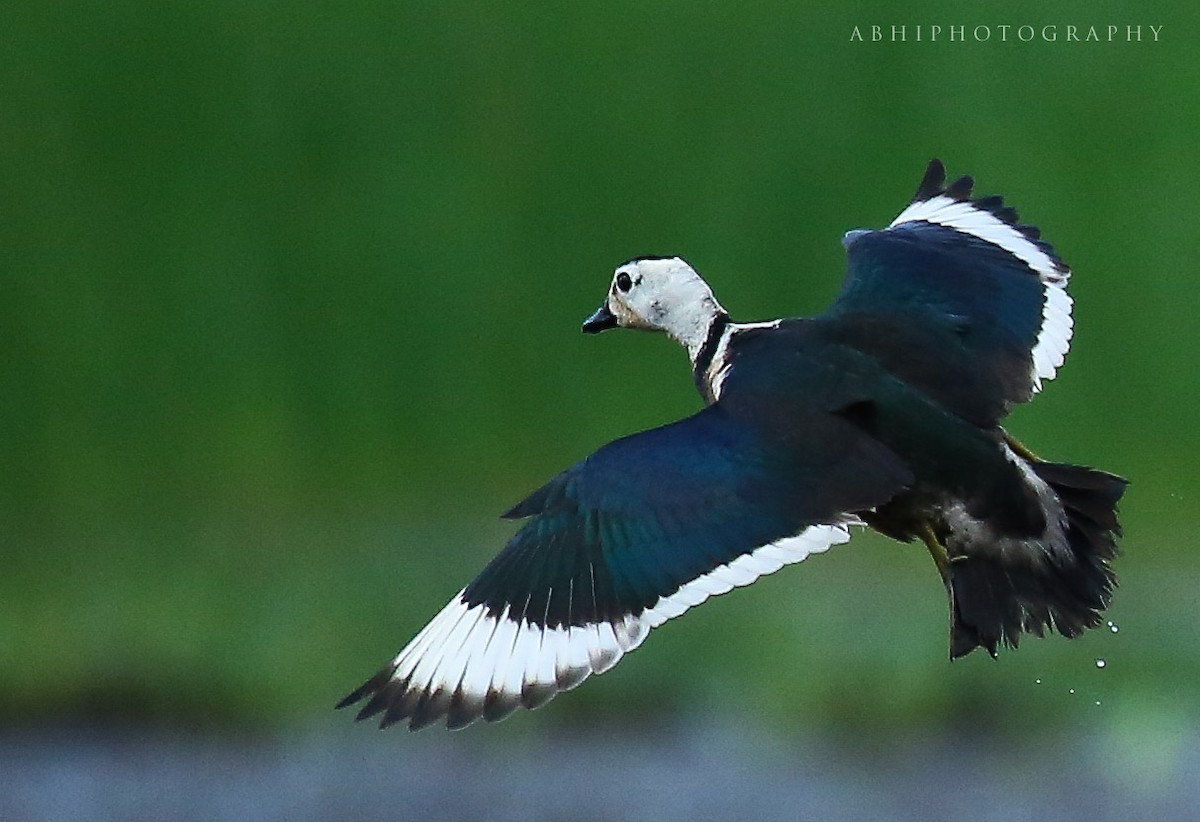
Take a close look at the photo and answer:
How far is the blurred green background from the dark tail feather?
0.70 meters

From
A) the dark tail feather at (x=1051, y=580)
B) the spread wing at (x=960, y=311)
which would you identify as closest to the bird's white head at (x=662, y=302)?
the spread wing at (x=960, y=311)

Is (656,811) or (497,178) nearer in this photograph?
(656,811)

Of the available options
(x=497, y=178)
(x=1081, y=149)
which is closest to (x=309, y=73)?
(x=497, y=178)

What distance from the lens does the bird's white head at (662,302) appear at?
187 centimetres

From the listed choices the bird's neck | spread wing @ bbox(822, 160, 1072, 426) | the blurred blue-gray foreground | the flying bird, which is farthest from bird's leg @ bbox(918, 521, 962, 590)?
the blurred blue-gray foreground

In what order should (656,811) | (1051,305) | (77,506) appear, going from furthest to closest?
(77,506), (656,811), (1051,305)

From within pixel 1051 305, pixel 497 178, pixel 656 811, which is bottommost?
pixel 656 811

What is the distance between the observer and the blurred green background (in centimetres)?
237

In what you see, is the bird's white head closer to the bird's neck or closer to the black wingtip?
the bird's neck

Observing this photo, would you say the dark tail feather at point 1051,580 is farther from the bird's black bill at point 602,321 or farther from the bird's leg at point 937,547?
A: the bird's black bill at point 602,321

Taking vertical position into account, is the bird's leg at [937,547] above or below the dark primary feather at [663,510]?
below

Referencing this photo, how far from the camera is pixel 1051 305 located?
187cm

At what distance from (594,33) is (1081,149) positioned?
2.26ft

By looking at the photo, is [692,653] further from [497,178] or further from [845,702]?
[497,178]
